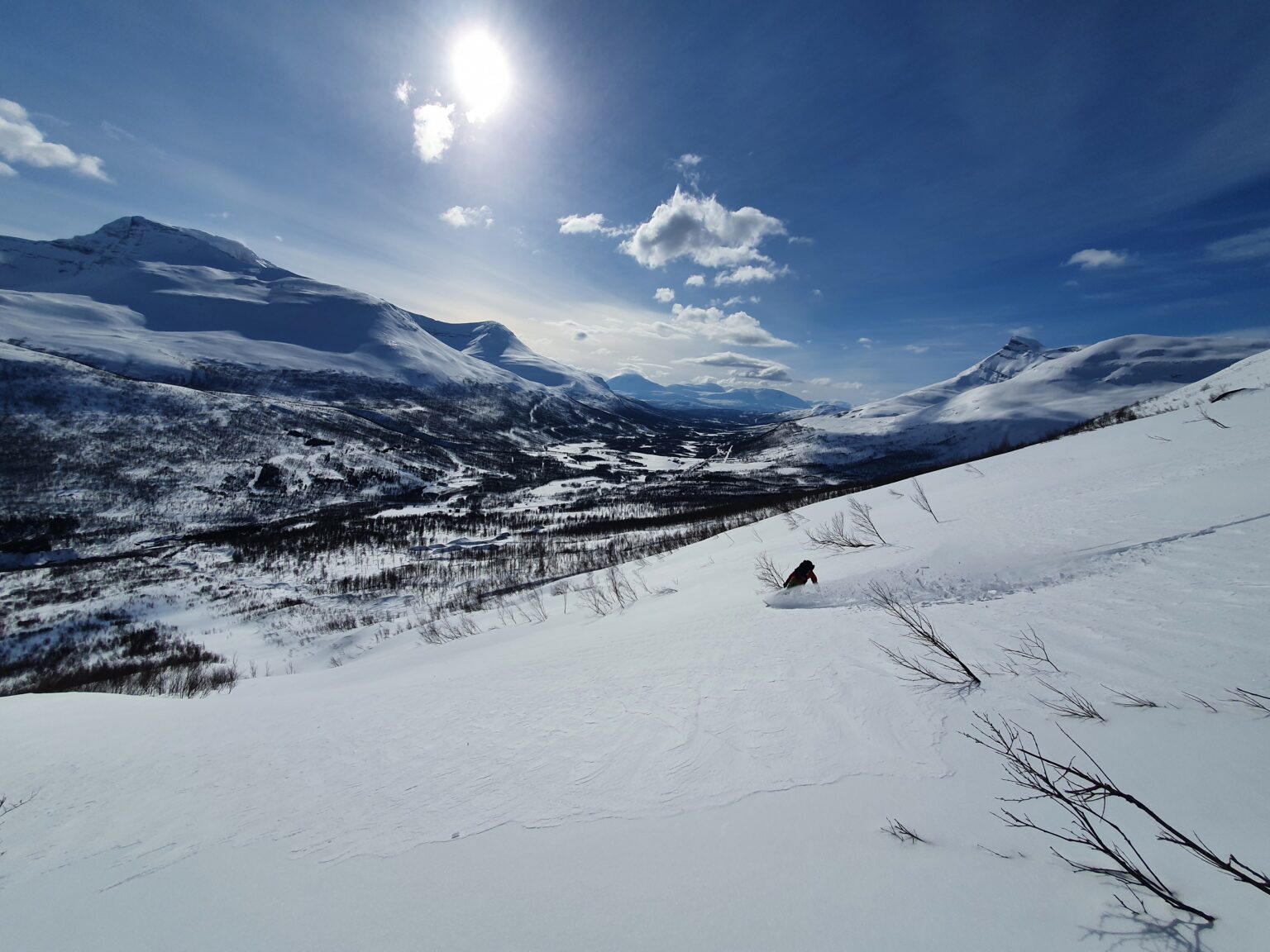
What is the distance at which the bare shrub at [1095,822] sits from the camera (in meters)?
1.66

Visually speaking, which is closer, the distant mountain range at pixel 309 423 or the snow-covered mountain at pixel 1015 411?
the distant mountain range at pixel 309 423

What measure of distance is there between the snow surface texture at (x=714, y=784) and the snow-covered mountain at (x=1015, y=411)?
113565mm

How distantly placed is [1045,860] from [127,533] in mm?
71893

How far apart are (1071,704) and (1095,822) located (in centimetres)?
100

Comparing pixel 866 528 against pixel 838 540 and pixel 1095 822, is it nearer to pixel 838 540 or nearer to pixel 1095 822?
pixel 838 540

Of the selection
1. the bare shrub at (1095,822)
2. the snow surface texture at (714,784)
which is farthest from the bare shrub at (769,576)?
the bare shrub at (1095,822)

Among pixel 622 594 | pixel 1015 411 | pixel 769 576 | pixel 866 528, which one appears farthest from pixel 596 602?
pixel 1015 411

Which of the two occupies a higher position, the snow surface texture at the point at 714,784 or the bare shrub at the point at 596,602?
the snow surface texture at the point at 714,784

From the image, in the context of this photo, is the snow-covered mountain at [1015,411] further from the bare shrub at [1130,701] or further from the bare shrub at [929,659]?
the bare shrub at [1130,701]

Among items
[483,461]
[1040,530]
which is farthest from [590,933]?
[483,461]

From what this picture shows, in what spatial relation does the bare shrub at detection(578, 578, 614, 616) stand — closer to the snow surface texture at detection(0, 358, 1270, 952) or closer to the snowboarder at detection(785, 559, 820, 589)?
the snow surface texture at detection(0, 358, 1270, 952)

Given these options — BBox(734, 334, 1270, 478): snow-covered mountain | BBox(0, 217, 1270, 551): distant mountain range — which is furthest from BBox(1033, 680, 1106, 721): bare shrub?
BBox(734, 334, 1270, 478): snow-covered mountain

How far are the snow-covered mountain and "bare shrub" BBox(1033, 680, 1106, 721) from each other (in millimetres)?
114852

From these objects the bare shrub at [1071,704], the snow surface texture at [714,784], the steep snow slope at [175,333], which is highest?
the steep snow slope at [175,333]
